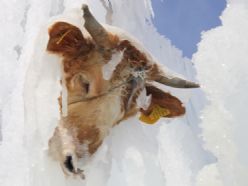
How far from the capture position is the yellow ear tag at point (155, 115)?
5664mm

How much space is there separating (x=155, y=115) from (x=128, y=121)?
12.1 inches

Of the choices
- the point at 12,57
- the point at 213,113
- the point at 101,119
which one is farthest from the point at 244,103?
the point at 101,119

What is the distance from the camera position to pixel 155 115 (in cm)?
570

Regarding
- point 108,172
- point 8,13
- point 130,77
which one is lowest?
point 108,172

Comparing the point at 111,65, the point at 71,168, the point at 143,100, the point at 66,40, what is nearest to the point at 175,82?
the point at 143,100

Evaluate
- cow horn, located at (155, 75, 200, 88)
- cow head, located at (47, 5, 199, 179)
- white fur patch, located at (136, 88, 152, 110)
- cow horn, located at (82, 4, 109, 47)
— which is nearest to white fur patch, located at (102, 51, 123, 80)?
cow head, located at (47, 5, 199, 179)

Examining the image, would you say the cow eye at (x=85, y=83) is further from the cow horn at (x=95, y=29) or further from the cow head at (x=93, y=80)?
the cow horn at (x=95, y=29)

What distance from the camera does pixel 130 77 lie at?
5141 millimetres

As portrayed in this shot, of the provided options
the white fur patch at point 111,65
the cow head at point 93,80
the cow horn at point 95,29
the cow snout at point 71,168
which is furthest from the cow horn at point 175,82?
the cow snout at point 71,168

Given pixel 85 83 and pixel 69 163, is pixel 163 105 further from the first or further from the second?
pixel 69 163

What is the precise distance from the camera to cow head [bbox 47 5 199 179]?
15.6 feet

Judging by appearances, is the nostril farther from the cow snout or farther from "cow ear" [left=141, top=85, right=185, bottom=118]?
"cow ear" [left=141, top=85, right=185, bottom=118]

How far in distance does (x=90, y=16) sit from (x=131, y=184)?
7.13 ft

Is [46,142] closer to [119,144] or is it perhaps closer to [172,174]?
[119,144]
